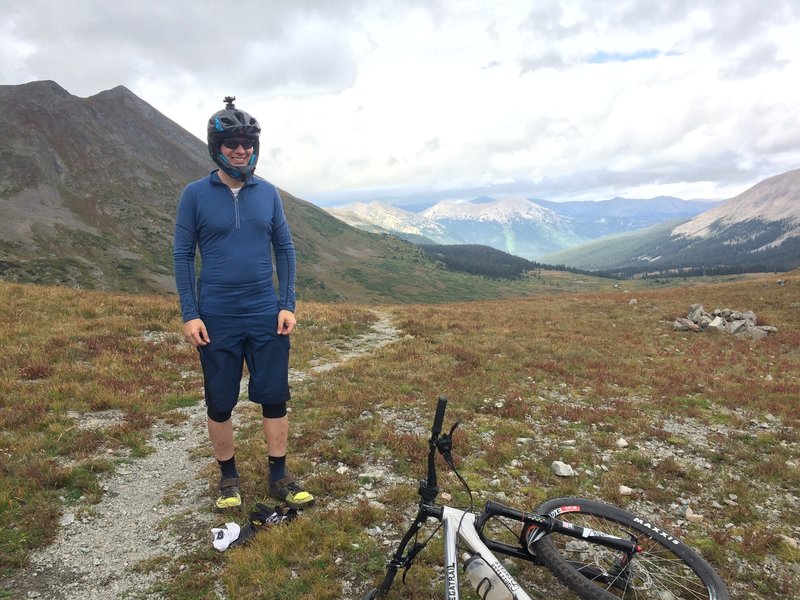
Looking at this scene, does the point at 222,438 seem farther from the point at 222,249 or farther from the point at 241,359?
the point at 222,249

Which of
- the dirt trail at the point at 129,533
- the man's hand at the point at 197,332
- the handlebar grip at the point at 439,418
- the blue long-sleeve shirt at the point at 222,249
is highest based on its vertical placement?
the blue long-sleeve shirt at the point at 222,249

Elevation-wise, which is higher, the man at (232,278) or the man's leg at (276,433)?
the man at (232,278)

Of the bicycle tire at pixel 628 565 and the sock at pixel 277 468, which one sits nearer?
the bicycle tire at pixel 628 565

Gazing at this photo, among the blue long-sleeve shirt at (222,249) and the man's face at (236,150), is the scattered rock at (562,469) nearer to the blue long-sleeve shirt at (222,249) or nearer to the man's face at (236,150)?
the blue long-sleeve shirt at (222,249)

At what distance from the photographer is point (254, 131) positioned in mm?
5891

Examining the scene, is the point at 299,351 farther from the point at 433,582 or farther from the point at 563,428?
the point at 433,582

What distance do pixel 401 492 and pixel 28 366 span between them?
10883 millimetres

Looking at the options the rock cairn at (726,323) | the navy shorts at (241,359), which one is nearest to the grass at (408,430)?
the rock cairn at (726,323)

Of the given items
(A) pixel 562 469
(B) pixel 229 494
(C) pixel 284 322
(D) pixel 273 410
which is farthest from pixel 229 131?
(A) pixel 562 469

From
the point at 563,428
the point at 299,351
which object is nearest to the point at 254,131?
the point at 563,428

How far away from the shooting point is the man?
223 inches

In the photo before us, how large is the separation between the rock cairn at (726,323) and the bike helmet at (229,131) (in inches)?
958

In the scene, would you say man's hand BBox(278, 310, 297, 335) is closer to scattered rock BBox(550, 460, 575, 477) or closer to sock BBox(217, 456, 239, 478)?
sock BBox(217, 456, 239, 478)

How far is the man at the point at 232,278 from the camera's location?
5668 millimetres
